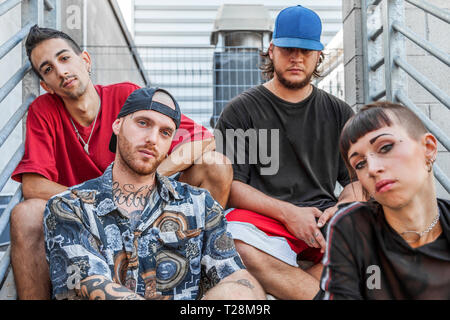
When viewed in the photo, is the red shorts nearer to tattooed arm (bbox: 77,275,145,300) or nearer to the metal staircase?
the metal staircase

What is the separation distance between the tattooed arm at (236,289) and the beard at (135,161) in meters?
0.60

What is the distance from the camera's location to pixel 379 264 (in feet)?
5.07

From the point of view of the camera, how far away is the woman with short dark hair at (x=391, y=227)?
1498 mm

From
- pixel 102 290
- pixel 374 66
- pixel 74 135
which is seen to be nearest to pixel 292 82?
pixel 374 66

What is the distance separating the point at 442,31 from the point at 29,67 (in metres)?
2.76

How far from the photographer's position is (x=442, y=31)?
10.8 ft

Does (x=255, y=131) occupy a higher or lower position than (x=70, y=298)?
higher

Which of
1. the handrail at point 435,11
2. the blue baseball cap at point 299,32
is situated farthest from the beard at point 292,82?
the handrail at point 435,11

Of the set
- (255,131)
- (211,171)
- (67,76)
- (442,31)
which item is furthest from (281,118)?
(442,31)

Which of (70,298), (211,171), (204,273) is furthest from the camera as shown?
(211,171)

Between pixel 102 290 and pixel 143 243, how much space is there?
309 mm

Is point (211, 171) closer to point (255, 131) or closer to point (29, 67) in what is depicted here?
point (255, 131)

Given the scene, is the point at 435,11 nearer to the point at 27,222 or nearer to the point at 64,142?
the point at 64,142

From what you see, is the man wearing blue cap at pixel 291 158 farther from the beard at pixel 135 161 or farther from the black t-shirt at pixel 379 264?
the black t-shirt at pixel 379 264
